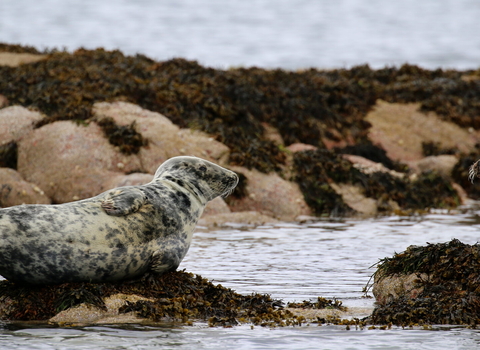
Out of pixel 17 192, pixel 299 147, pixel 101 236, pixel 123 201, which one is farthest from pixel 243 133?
pixel 101 236

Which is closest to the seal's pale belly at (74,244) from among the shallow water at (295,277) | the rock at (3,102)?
the shallow water at (295,277)

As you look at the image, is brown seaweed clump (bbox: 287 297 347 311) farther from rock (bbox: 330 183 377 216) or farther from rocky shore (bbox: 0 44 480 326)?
rock (bbox: 330 183 377 216)

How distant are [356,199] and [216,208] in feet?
9.84

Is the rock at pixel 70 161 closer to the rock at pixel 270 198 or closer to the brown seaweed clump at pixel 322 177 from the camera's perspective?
the rock at pixel 270 198

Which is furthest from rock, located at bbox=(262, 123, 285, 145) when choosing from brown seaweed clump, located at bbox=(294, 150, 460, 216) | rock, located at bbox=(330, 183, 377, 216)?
rock, located at bbox=(330, 183, 377, 216)

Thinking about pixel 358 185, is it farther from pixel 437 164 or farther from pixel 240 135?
→ pixel 437 164

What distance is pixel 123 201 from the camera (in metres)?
6.11

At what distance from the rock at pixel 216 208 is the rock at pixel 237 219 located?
20 centimetres

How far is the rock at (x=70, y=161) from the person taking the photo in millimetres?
13000

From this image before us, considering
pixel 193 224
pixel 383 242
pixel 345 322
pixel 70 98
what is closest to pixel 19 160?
pixel 70 98

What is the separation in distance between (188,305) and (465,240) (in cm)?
560

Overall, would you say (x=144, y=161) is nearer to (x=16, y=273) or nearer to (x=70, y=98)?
(x=70, y=98)

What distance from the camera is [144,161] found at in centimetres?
1353

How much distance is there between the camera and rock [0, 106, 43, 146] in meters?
13.9
